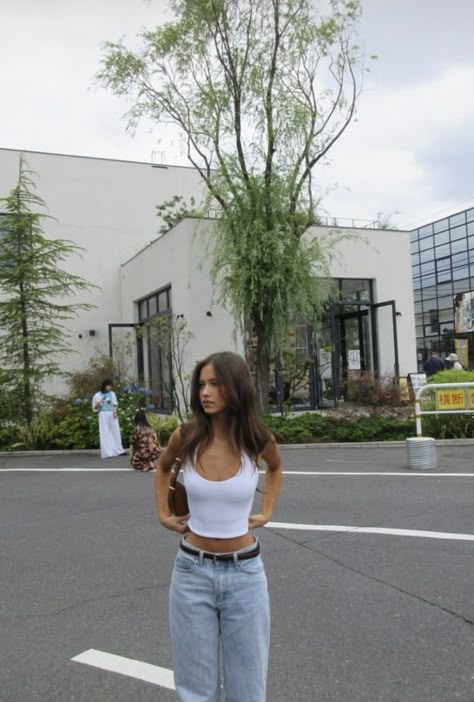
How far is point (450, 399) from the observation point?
11.9 metres

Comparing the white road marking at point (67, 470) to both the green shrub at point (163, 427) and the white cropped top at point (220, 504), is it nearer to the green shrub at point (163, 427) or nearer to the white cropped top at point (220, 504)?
the green shrub at point (163, 427)

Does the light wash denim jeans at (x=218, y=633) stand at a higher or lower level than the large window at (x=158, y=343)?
lower

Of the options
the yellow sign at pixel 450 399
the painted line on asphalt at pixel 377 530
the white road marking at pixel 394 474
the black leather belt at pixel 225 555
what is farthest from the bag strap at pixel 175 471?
the yellow sign at pixel 450 399

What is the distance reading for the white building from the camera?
16.3 m

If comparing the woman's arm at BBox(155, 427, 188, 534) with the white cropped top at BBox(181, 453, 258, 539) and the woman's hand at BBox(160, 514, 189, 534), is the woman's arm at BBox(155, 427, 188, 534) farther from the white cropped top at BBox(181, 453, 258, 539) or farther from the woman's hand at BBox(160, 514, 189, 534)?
the white cropped top at BBox(181, 453, 258, 539)

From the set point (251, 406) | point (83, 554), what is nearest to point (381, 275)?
point (83, 554)

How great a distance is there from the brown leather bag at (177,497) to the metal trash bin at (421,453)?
7.70 m

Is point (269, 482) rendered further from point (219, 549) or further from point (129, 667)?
point (129, 667)

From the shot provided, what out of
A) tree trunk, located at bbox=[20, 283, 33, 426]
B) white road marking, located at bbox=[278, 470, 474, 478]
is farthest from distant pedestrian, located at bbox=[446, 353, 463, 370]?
tree trunk, located at bbox=[20, 283, 33, 426]

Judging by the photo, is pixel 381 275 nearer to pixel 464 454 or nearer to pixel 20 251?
pixel 464 454

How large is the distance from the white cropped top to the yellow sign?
1024cm

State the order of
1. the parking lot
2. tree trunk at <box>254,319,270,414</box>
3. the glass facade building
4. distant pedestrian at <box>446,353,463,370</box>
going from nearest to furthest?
the parking lot, tree trunk at <box>254,319,270,414</box>, distant pedestrian at <box>446,353,463,370</box>, the glass facade building

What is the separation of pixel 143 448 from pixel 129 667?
23.6 feet

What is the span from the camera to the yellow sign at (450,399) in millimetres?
11789
